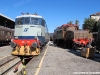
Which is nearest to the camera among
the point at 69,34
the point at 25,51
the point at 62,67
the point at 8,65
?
the point at 62,67

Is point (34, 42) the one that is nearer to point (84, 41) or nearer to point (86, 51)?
point (86, 51)

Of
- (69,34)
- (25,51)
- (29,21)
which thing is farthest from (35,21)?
(69,34)

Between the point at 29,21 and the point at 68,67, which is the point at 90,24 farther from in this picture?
→ the point at 68,67

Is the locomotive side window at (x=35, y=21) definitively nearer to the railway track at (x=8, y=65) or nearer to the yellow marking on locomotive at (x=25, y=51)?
the yellow marking on locomotive at (x=25, y=51)

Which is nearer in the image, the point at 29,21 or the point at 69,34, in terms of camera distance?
the point at 29,21

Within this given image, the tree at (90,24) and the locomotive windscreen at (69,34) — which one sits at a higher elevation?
the tree at (90,24)

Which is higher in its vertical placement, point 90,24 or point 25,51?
point 90,24

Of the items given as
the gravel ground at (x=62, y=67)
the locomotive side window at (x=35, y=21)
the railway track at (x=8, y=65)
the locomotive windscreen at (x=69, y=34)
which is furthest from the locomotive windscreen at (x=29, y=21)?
the locomotive windscreen at (x=69, y=34)

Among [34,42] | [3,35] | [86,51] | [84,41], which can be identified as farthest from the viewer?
[3,35]

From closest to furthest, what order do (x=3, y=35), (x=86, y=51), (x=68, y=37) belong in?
(x=86, y=51)
(x=68, y=37)
(x=3, y=35)

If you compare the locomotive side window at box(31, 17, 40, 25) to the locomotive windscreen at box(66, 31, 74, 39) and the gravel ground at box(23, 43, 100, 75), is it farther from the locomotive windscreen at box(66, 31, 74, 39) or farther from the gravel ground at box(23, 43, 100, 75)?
the locomotive windscreen at box(66, 31, 74, 39)

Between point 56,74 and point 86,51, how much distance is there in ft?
24.6

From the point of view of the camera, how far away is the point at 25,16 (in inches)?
691

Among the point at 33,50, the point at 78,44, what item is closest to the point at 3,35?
the point at 78,44
